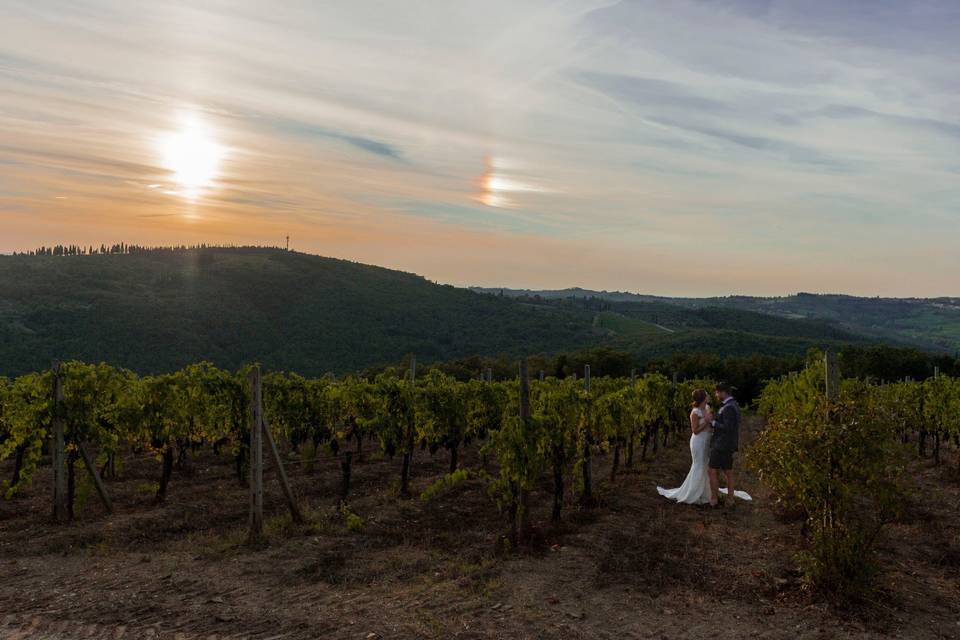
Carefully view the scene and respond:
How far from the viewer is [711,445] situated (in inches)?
423

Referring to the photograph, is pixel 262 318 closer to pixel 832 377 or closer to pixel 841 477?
pixel 832 377

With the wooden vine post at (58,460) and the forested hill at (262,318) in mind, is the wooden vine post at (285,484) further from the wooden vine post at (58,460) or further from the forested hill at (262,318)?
the forested hill at (262,318)

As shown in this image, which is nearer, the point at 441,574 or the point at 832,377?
the point at 441,574

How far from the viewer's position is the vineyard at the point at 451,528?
6.51 meters

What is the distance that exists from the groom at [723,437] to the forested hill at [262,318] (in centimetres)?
5162

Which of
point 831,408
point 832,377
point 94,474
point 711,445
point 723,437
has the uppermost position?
point 832,377

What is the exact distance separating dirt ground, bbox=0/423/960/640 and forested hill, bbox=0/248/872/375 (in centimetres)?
4687

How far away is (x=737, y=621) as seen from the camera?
6.25 metres

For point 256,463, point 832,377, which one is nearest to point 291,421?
point 256,463

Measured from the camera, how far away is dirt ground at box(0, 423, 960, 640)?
243 inches

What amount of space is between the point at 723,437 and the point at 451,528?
477 centimetres

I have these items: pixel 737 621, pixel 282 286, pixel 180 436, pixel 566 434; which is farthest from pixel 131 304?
pixel 737 621

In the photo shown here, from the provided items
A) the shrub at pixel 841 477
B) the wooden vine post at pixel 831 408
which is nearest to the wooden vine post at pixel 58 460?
the shrub at pixel 841 477

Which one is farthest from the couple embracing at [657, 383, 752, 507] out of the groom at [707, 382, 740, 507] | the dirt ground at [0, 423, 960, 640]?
the dirt ground at [0, 423, 960, 640]
